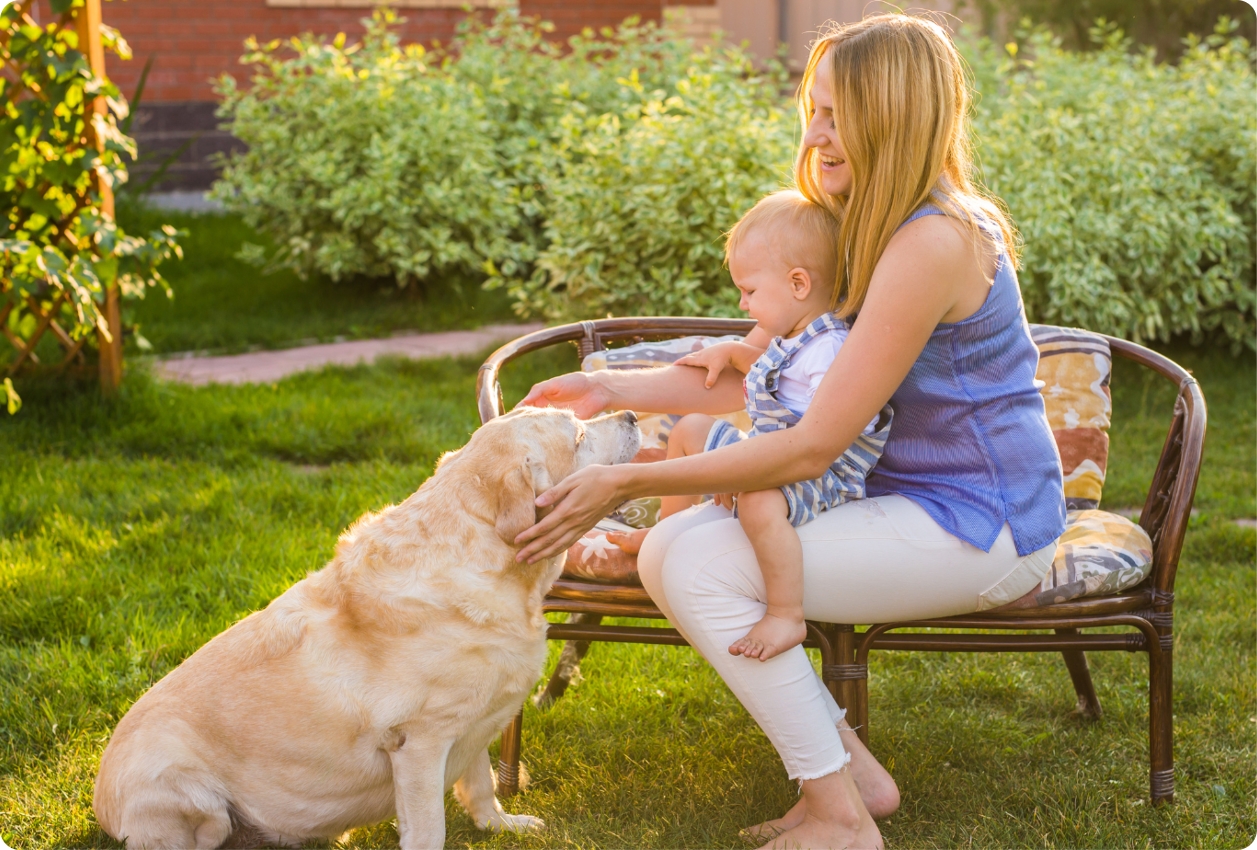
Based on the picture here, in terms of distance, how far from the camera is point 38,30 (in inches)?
184

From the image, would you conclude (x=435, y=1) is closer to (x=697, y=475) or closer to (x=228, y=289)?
(x=228, y=289)

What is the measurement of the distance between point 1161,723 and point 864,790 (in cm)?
73

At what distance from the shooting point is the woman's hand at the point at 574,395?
2.78 metres

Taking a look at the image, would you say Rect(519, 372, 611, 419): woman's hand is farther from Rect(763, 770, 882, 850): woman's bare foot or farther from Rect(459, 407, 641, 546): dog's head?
Rect(763, 770, 882, 850): woman's bare foot

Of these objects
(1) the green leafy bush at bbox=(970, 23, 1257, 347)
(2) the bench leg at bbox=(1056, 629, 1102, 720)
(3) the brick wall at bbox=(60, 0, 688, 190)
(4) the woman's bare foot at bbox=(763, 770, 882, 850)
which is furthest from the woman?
(3) the brick wall at bbox=(60, 0, 688, 190)

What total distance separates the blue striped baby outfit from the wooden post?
134 inches

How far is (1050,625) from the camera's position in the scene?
2.51 m

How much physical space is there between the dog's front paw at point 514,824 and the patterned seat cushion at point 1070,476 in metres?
0.57

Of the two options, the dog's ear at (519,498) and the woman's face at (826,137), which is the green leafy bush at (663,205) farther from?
the dog's ear at (519,498)

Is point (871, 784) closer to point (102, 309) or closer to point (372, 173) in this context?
point (102, 309)

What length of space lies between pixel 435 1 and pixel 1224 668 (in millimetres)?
9934

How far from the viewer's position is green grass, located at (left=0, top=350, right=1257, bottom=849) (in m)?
2.63

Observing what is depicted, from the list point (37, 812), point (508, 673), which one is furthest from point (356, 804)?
point (37, 812)

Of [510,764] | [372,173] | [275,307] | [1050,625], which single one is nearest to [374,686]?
[510,764]
